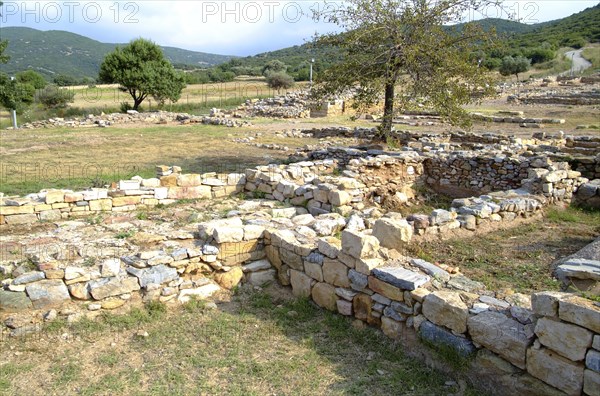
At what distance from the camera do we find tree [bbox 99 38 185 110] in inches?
1339

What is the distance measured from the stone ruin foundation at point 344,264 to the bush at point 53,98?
32.6 m

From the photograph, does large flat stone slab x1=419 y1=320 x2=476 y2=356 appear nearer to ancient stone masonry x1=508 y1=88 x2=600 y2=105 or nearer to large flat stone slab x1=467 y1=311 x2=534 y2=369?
large flat stone slab x1=467 y1=311 x2=534 y2=369

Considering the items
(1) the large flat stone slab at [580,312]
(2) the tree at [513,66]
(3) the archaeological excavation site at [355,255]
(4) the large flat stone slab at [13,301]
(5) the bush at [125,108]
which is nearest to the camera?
(1) the large flat stone slab at [580,312]

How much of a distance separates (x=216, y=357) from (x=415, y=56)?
10.9 metres

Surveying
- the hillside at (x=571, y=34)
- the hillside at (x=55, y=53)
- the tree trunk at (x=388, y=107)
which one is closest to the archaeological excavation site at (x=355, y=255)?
the tree trunk at (x=388, y=107)

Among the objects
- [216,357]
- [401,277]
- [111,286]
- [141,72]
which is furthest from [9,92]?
[401,277]

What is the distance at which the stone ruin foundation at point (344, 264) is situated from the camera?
3766mm

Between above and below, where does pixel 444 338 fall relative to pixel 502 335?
below

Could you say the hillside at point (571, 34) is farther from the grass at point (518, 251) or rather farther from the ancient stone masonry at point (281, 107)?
the grass at point (518, 251)

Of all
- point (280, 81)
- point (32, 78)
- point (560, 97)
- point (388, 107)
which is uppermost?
point (32, 78)

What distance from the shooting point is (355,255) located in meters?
5.20

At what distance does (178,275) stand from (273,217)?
89.6 inches

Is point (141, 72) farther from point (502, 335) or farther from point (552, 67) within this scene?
point (552, 67)

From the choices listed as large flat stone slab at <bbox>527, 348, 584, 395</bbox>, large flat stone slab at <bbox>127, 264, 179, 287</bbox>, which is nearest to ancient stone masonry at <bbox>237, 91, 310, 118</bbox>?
large flat stone slab at <bbox>127, 264, 179, 287</bbox>
